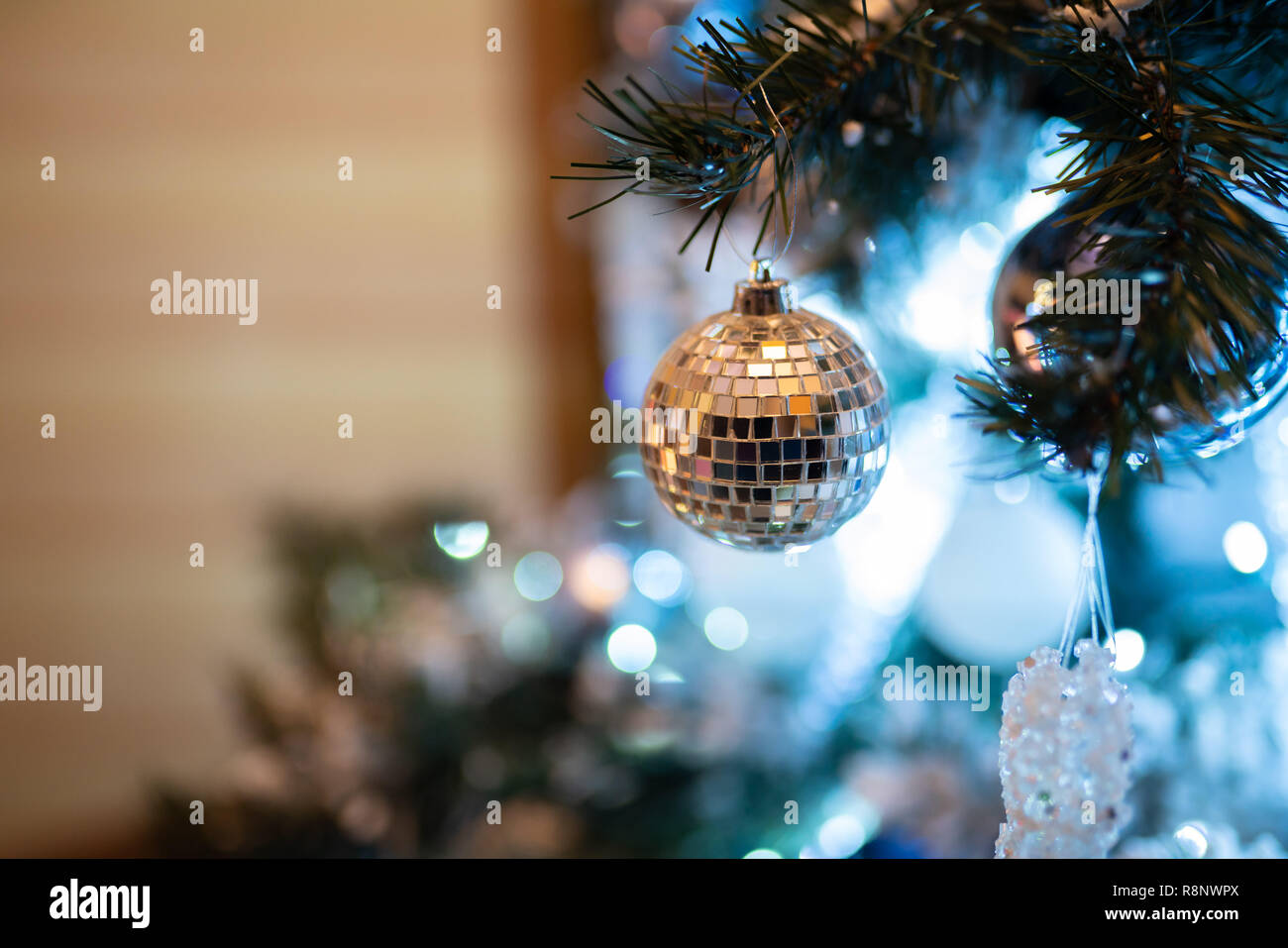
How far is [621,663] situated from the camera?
1187 mm

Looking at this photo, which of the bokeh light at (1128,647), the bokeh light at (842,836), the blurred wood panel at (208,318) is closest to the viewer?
the bokeh light at (1128,647)

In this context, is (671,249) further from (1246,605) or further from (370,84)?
(1246,605)

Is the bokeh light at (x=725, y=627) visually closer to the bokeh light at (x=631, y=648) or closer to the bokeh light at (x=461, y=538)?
the bokeh light at (x=631, y=648)

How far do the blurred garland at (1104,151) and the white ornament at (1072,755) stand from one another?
0.13m

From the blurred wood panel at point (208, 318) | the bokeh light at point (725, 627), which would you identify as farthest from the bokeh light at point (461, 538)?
the blurred wood panel at point (208, 318)

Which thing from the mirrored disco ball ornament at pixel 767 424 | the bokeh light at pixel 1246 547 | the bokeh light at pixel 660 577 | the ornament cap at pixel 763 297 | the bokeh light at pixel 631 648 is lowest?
the bokeh light at pixel 631 648

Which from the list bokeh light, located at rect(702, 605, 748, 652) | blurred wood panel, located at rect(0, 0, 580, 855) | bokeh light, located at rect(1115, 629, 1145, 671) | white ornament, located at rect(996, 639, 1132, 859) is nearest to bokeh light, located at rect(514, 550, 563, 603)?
bokeh light, located at rect(702, 605, 748, 652)

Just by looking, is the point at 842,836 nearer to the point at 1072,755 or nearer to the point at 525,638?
the point at 525,638

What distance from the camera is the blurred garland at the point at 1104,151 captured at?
0.48 m

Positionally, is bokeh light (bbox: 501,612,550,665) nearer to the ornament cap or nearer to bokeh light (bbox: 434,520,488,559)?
bokeh light (bbox: 434,520,488,559)

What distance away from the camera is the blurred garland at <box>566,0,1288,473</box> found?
0.48 metres

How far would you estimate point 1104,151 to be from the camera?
0.52 m
